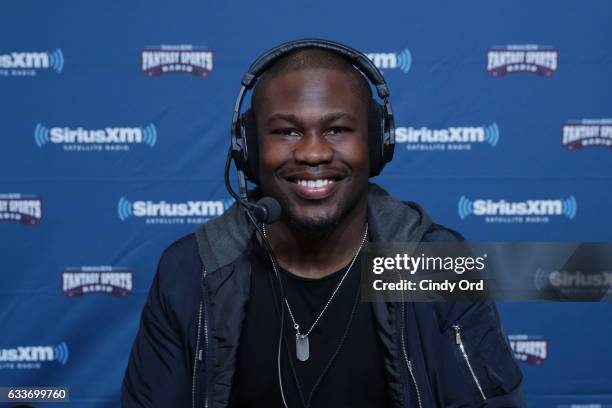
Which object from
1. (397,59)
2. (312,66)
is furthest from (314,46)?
(397,59)

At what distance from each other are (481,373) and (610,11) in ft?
3.84

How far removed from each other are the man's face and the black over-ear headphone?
23mm

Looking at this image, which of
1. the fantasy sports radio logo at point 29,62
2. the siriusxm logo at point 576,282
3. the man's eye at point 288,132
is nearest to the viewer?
the man's eye at point 288,132

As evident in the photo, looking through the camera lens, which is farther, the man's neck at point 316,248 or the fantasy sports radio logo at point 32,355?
the fantasy sports radio logo at point 32,355

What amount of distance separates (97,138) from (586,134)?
1.31 m

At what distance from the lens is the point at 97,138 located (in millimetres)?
1644

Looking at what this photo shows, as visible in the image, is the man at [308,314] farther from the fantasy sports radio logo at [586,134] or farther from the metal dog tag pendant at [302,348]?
the fantasy sports radio logo at [586,134]

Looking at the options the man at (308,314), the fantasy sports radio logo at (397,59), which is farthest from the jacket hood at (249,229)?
the fantasy sports radio logo at (397,59)

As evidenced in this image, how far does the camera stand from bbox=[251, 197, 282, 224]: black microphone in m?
0.86

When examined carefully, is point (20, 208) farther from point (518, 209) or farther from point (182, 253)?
point (518, 209)

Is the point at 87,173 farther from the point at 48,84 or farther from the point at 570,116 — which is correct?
the point at 570,116

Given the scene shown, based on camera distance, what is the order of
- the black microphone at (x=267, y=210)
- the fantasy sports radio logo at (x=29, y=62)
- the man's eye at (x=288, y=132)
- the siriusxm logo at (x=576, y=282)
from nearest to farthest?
the black microphone at (x=267, y=210), the man's eye at (x=288, y=132), the siriusxm logo at (x=576, y=282), the fantasy sports radio logo at (x=29, y=62)

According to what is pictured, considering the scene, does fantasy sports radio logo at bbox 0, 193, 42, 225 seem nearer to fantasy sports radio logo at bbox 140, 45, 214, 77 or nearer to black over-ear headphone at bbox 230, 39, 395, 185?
fantasy sports radio logo at bbox 140, 45, 214, 77

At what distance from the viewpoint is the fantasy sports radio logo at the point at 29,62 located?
1620mm
